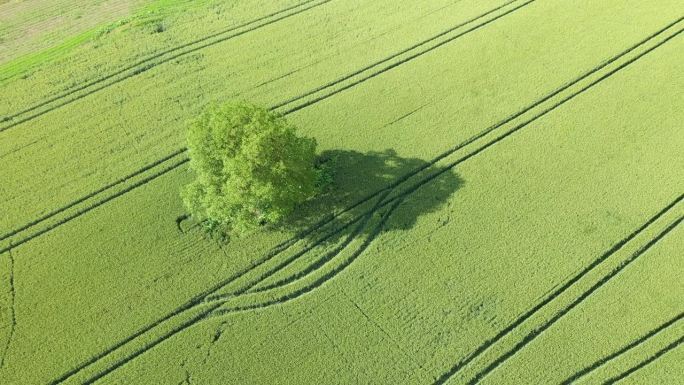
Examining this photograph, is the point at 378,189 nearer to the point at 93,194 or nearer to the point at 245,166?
the point at 245,166

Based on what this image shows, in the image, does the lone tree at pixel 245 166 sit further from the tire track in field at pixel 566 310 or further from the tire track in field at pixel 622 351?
the tire track in field at pixel 622 351

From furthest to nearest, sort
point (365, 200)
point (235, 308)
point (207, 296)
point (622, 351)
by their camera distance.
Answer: point (365, 200) → point (207, 296) → point (235, 308) → point (622, 351)

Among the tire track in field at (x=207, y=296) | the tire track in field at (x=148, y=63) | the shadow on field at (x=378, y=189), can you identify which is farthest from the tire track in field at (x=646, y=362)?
the tire track in field at (x=148, y=63)

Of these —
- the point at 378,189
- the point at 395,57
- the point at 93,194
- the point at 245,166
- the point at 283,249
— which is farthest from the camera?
the point at 395,57

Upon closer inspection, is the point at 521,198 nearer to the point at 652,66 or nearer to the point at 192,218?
the point at 652,66

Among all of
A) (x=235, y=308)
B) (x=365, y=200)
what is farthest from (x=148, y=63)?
(x=235, y=308)

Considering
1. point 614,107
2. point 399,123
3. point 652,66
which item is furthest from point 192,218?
point 652,66

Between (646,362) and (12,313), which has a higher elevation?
(12,313)
